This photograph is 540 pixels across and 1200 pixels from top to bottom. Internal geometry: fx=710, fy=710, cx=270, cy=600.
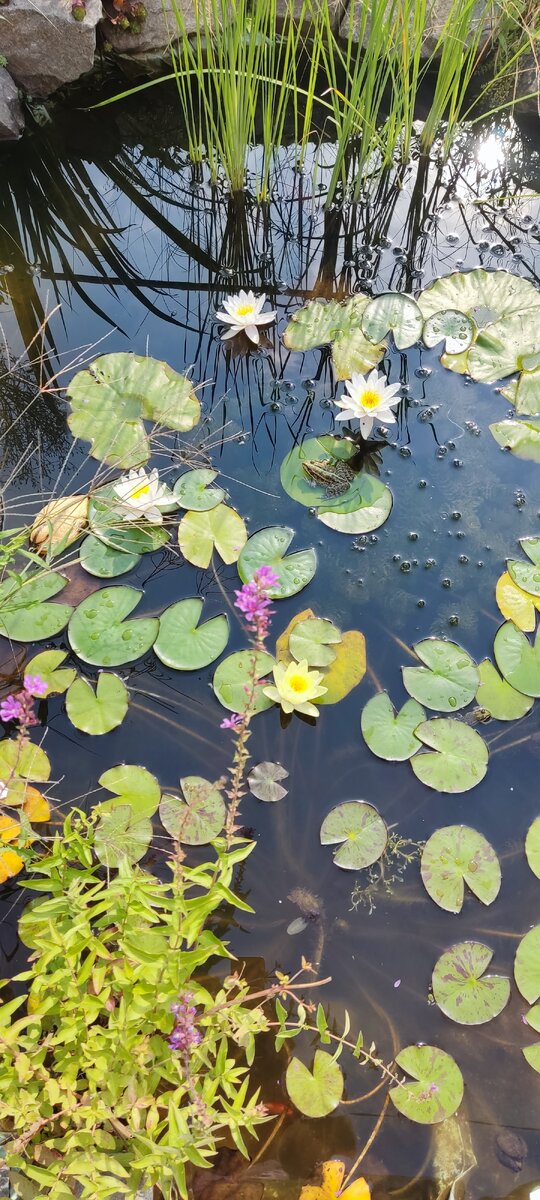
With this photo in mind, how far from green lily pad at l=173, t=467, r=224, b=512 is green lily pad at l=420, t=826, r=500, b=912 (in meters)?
1.32

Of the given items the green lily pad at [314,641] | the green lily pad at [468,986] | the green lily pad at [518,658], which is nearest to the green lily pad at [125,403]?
the green lily pad at [314,641]

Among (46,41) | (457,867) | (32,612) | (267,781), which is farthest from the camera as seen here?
(46,41)

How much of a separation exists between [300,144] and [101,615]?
2.97m

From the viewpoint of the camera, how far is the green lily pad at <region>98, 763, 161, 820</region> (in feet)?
6.55

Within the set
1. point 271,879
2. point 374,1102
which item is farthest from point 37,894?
point 374,1102

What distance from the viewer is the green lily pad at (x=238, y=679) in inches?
85.0

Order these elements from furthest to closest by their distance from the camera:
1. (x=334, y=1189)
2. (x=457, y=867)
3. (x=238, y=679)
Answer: (x=238, y=679), (x=457, y=867), (x=334, y=1189)

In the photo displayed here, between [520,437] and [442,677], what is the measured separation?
3.50ft

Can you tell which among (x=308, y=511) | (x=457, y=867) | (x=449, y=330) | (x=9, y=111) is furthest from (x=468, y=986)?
(x=9, y=111)

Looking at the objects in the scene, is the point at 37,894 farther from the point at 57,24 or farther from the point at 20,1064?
the point at 57,24

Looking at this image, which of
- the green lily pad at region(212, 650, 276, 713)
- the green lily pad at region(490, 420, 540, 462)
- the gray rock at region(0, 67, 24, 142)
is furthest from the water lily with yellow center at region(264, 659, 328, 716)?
the gray rock at region(0, 67, 24, 142)

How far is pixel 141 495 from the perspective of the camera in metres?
2.40

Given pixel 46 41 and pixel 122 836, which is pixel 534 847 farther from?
pixel 46 41

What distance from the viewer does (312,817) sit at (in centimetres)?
204
